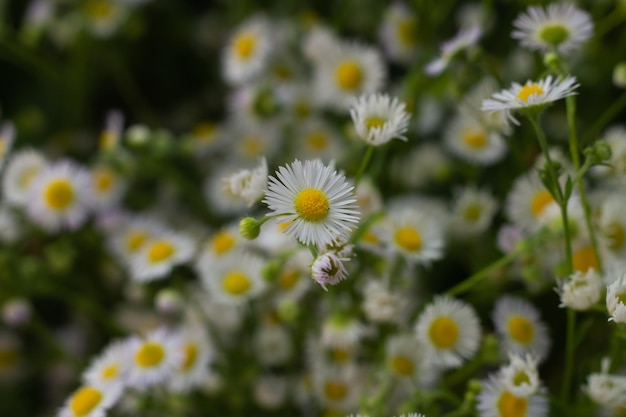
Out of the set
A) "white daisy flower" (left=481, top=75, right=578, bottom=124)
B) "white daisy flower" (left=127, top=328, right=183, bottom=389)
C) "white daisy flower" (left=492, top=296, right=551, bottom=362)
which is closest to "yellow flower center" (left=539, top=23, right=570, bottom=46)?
"white daisy flower" (left=481, top=75, right=578, bottom=124)

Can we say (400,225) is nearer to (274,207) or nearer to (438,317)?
(438,317)

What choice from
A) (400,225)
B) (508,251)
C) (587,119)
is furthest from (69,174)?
(587,119)

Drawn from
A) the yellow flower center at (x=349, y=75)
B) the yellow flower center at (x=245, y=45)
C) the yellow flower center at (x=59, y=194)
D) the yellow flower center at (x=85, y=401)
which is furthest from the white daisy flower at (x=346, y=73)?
the yellow flower center at (x=85, y=401)

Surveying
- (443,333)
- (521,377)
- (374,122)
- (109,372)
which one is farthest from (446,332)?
(109,372)

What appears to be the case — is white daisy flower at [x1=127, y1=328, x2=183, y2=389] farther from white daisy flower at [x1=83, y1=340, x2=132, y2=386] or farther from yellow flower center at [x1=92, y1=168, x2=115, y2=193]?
yellow flower center at [x1=92, y1=168, x2=115, y2=193]

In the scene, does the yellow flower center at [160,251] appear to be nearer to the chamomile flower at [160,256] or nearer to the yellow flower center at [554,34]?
the chamomile flower at [160,256]

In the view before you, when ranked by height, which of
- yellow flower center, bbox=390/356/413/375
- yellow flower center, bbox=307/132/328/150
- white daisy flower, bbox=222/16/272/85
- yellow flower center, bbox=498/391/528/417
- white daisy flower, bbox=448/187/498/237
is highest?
white daisy flower, bbox=222/16/272/85
